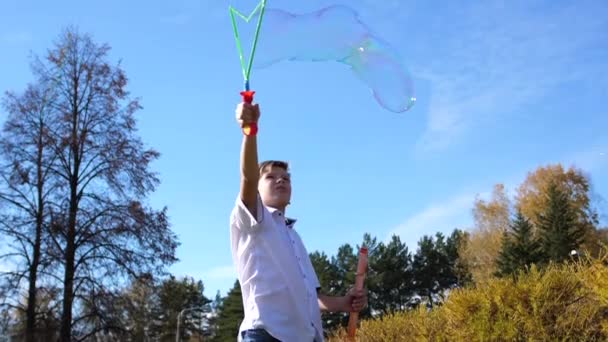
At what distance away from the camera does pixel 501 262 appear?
4156 centimetres

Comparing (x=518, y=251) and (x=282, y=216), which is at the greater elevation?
(x=518, y=251)

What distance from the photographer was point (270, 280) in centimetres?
325

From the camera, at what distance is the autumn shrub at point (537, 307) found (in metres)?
5.53

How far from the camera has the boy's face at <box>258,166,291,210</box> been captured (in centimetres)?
366

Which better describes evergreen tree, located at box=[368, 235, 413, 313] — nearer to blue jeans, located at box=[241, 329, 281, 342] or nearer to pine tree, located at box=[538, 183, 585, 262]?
pine tree, located at box=[538, 183, 585, 262]

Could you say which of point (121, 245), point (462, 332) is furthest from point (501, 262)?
point (462, 332)

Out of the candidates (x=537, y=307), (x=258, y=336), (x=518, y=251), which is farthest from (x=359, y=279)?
(x=518, y=251)

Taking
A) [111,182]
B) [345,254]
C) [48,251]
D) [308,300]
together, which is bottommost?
[308,300]

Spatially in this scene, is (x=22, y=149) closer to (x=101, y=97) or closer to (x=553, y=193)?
(x=101, y=97)

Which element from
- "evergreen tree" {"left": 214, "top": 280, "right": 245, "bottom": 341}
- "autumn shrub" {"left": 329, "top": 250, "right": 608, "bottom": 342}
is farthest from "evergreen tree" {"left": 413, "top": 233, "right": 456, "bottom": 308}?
"autumn shrub" {"left": 329, "top": 250, "right": 608, "bottom": 342}

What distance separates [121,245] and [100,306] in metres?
2.00

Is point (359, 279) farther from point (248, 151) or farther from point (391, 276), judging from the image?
point (391, 276)

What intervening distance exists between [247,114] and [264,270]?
773 millimetres

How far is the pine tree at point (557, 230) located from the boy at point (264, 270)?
43.0 m
